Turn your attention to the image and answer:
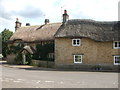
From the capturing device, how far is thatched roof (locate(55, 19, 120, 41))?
97.1ft

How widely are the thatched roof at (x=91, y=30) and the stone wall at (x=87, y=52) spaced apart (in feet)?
2.56

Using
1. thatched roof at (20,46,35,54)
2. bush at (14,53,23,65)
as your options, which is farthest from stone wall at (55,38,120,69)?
bush at (14,53,23,65)

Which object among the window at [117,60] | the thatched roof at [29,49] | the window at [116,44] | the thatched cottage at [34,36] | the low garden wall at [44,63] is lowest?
the low garden wall at [44,63]

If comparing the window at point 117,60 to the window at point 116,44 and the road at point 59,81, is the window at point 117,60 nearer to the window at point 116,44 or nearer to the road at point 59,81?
the window at point 116,44

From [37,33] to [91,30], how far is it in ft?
47.5

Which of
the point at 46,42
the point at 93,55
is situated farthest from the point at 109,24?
the point at 46,42

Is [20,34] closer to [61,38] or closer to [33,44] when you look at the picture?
[33,44]

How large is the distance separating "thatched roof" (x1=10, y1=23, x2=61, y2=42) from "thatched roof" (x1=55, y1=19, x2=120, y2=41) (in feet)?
21.7

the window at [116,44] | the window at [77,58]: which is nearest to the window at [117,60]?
the window at [116,44]

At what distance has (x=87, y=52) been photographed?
29297 mm

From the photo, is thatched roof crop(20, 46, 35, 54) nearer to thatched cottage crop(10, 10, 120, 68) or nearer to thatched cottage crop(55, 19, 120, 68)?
thatched cottage crop(10, 10, 120, 68)

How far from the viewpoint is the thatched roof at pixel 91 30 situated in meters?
29.6

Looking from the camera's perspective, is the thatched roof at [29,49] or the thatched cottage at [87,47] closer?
the thatched cottage at [87,47]

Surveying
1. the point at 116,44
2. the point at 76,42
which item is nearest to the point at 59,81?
the point at 76,42
